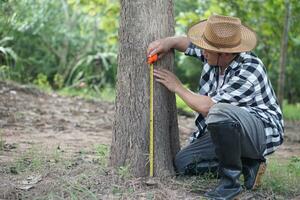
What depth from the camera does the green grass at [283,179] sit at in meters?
4.54

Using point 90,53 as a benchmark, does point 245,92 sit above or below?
above

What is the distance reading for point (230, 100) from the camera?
4207mm

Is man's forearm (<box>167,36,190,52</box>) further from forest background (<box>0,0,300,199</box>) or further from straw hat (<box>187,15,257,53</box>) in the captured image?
forest background (<box>0,0,300,199</box>)

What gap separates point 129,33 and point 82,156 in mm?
1434

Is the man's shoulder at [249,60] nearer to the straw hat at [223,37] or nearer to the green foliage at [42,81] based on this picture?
the straw hat at [223,37]

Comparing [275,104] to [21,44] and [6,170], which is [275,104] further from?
[21,44]

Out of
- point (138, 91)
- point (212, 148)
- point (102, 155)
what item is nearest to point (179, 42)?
point (138, 91)

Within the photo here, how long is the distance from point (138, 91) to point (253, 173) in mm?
1034

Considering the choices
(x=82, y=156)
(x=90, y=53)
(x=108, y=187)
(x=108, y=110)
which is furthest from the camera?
(x=90, y=53)

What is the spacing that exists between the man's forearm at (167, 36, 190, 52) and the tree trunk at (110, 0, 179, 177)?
72 mm

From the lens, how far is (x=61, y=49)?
543 inches

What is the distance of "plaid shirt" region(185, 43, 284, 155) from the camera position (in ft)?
13.9

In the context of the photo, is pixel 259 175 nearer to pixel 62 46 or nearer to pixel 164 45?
pixel 164 45

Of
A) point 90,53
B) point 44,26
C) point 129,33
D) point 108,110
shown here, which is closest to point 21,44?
point 44,26
